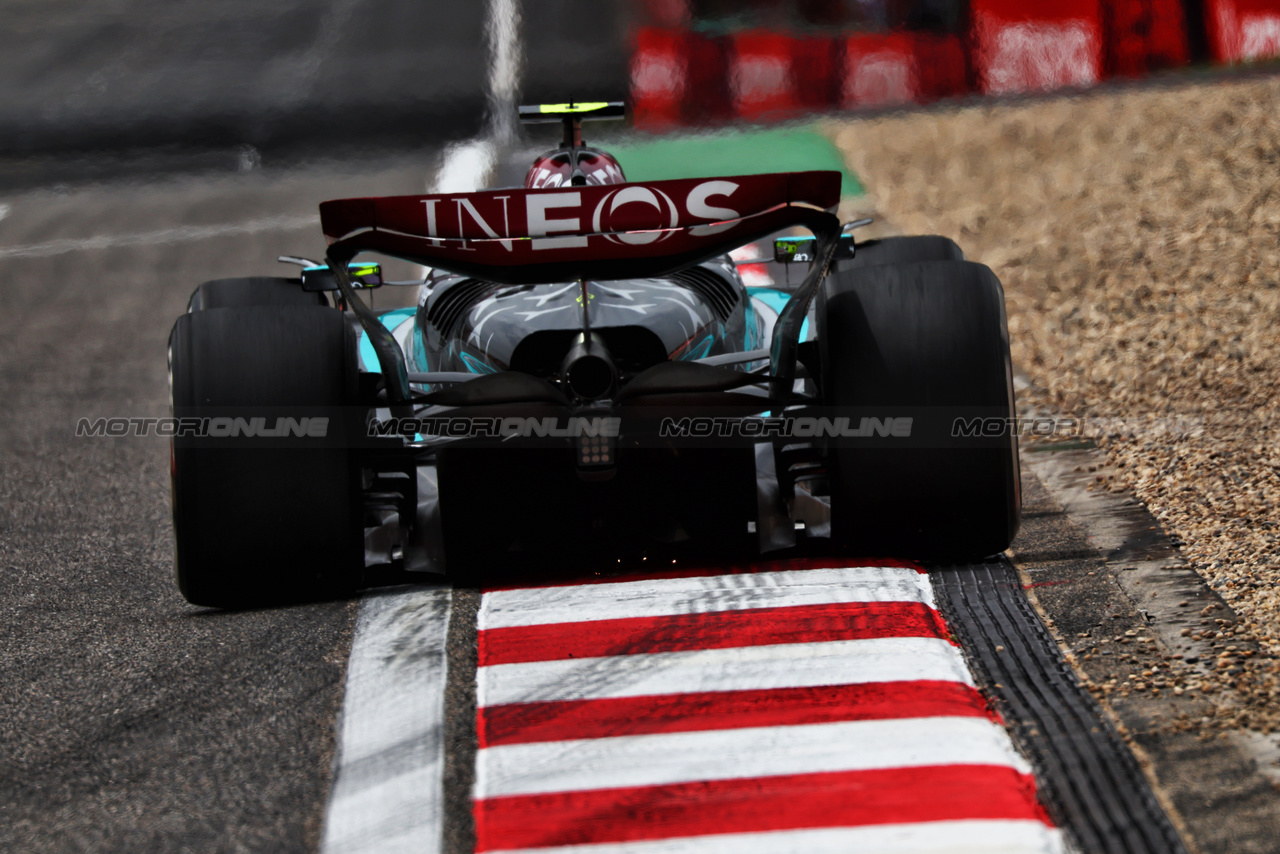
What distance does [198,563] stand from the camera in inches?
163

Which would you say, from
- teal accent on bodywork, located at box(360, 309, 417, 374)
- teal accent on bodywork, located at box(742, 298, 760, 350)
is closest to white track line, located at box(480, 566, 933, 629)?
teal accent on bodywork, located at box(742, 298, 760, 350)

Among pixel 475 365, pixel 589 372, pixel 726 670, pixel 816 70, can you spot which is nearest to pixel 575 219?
pixel 589 372

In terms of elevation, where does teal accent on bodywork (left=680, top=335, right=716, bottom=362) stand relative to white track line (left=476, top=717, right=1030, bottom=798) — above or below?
above

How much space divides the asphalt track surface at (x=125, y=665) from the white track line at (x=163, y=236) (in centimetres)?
379

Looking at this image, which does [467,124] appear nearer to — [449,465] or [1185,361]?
[1185,361]

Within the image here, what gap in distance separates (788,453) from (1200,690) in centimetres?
151

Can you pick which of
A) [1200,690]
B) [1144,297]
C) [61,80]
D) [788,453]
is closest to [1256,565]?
[1200,690]

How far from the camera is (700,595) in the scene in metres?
4.17

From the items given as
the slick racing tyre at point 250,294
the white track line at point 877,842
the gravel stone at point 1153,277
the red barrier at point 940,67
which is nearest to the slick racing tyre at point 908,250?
the gravel stone at point 1153,277

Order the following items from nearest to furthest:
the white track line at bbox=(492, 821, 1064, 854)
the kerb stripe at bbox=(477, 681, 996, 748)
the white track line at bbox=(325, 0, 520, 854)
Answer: the white track line at bbox=(492, 821, 1064, 854) < the white track line at bbox=(325, 0, 520, 854) < the kerb stripe at bbox=(477, 681, 996, 748)

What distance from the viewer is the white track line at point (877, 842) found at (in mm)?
2646

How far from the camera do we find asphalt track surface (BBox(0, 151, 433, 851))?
10.0ft

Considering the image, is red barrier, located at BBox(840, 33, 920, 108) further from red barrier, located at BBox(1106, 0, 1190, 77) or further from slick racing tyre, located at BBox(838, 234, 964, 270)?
slick racing tyre, located at BBox(838, 234, 964, 270)

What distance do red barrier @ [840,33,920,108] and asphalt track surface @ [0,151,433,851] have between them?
23.3 feet
